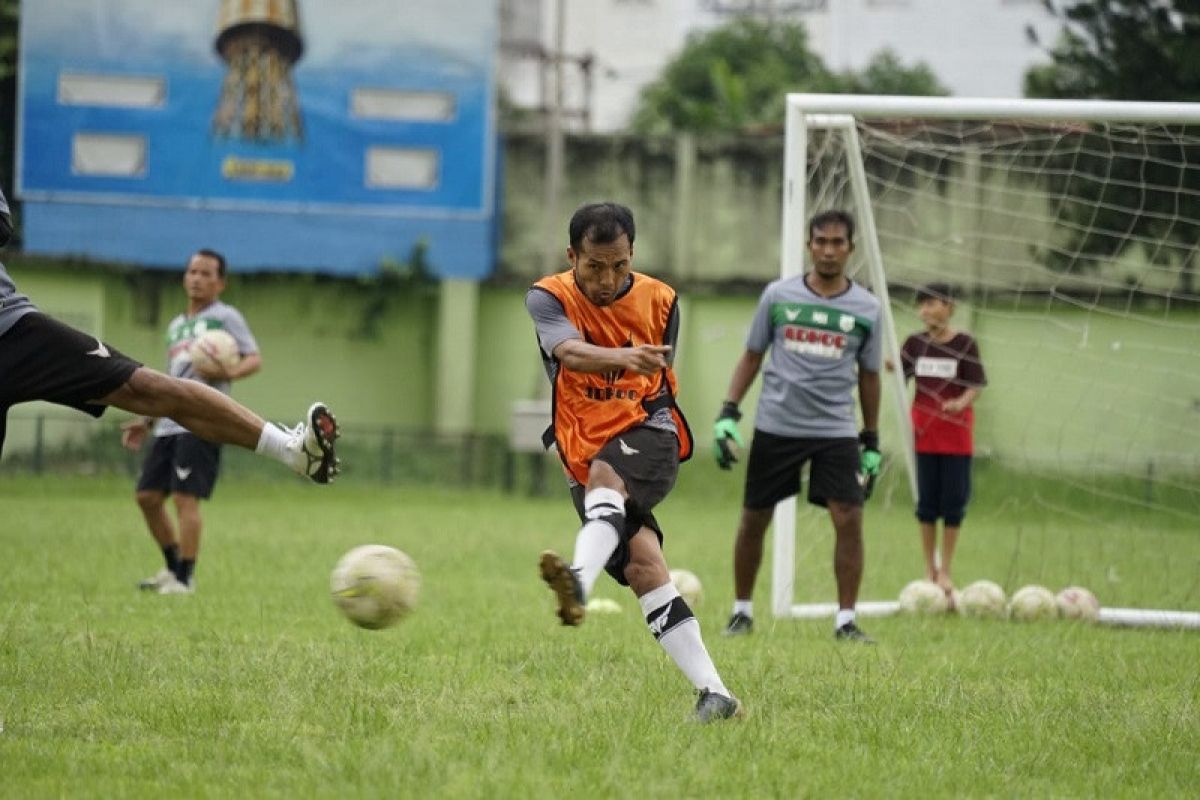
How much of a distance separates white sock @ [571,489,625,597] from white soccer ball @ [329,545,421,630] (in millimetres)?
612

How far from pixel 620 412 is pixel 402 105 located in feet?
75.8

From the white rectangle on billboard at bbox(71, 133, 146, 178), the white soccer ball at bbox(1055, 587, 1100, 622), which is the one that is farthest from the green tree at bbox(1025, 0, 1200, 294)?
the white rectangle on billboard at bbox(71, 133, 146, 178)

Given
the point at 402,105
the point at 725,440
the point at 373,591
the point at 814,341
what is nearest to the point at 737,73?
the point at 402,105

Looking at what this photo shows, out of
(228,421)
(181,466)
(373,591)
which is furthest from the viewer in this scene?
(181,466)

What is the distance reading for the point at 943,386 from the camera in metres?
12.0

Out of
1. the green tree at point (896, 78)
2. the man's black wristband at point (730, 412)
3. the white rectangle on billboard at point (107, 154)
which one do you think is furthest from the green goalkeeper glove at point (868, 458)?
the green tree at point (896, 78)

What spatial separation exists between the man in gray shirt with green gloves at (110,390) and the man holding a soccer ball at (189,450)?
181 inches

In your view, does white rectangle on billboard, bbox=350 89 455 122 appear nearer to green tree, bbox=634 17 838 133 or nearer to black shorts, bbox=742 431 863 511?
green tree, bbox=634 17 838 133

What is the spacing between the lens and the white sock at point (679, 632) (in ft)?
20.5

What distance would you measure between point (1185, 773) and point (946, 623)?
4885mm

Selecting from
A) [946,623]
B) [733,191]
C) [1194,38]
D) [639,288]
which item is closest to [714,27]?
[733,191]

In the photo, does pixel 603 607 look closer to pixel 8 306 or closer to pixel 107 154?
pixel 8 306

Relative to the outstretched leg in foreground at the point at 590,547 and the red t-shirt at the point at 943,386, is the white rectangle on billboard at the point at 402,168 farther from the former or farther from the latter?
the outstretched leg in foreground at the point at 590,547

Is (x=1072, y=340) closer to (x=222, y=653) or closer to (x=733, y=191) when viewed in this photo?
(x=222, y=653)
